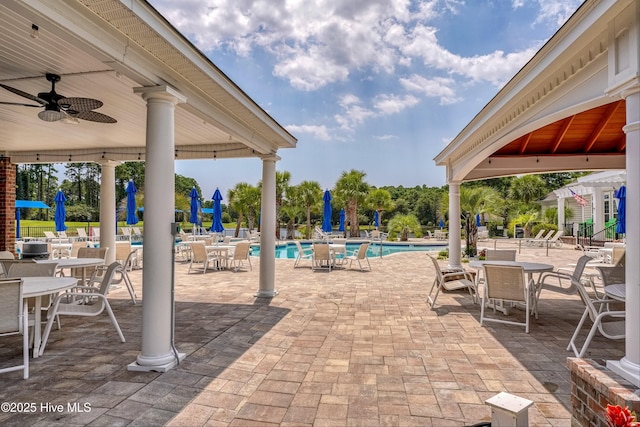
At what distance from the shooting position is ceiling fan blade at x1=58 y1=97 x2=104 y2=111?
394 centimetres

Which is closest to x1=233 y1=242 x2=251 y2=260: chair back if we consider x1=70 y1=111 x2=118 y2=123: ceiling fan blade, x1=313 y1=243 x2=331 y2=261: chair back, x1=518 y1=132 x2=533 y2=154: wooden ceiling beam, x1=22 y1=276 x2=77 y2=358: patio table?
x1=313 y1=243 x2=331 y2=261: chair back

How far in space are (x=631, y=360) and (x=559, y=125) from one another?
5276mm

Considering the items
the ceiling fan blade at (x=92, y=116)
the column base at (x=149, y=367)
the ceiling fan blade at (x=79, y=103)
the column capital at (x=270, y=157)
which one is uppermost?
the ceiling fan blade at (x=92, y=116)

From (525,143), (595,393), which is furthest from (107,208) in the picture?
(525,143)

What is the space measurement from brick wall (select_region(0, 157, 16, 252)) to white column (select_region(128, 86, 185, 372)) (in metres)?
6.94

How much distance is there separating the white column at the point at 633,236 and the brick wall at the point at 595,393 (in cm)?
11

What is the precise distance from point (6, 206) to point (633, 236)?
1078cm

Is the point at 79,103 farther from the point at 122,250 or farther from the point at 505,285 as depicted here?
the point at 122,250

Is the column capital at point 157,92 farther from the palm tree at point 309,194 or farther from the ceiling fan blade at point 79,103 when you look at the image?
the palm tree at point 309,194

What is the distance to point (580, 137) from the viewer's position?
287 inches

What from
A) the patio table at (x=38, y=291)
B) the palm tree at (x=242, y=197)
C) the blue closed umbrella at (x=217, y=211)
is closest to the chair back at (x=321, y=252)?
the blue closed umbrella at (x=217, y=211)

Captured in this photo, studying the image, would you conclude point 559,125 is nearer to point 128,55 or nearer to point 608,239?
point 128,55

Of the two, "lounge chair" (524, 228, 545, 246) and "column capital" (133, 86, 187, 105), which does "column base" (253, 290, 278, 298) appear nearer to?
"column capital" (133, 86, 187, 105)

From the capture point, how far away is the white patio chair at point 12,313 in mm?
3211
